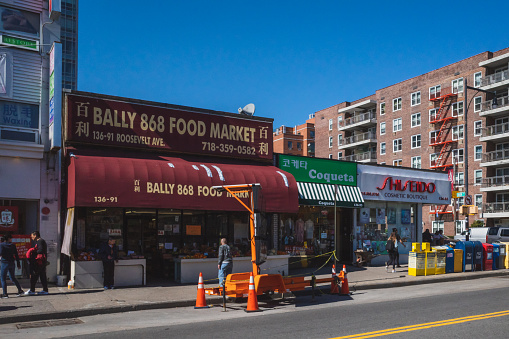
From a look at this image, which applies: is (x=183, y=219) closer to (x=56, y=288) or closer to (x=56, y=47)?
(x=56, y=288)

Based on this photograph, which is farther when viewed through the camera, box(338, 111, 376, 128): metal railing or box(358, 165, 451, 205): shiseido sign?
box(338, 111, 376, 128): metal railing

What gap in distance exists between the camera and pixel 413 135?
221 feet

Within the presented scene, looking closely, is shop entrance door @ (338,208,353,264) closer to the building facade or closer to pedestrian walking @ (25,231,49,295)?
the building facade

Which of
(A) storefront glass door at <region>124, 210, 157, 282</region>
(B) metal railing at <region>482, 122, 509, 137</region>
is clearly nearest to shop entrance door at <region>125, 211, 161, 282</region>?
(A) storefront glass door at <region>124, 210, 157, 282</region>

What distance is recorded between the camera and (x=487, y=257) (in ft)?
72.8

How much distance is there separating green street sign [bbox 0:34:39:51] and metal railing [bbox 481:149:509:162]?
1950 inches

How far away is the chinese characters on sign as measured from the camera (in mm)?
16891

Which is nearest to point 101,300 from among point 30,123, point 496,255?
point 30,123

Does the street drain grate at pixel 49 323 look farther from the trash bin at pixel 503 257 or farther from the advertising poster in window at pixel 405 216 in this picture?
the trash bin at pixel 503 257

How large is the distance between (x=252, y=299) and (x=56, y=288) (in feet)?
22.2

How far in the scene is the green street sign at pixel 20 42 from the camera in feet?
54.5

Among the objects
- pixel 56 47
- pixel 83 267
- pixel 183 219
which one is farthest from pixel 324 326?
pixel 56 47

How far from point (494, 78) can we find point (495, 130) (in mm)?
5612

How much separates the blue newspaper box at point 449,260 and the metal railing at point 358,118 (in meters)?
55.0
